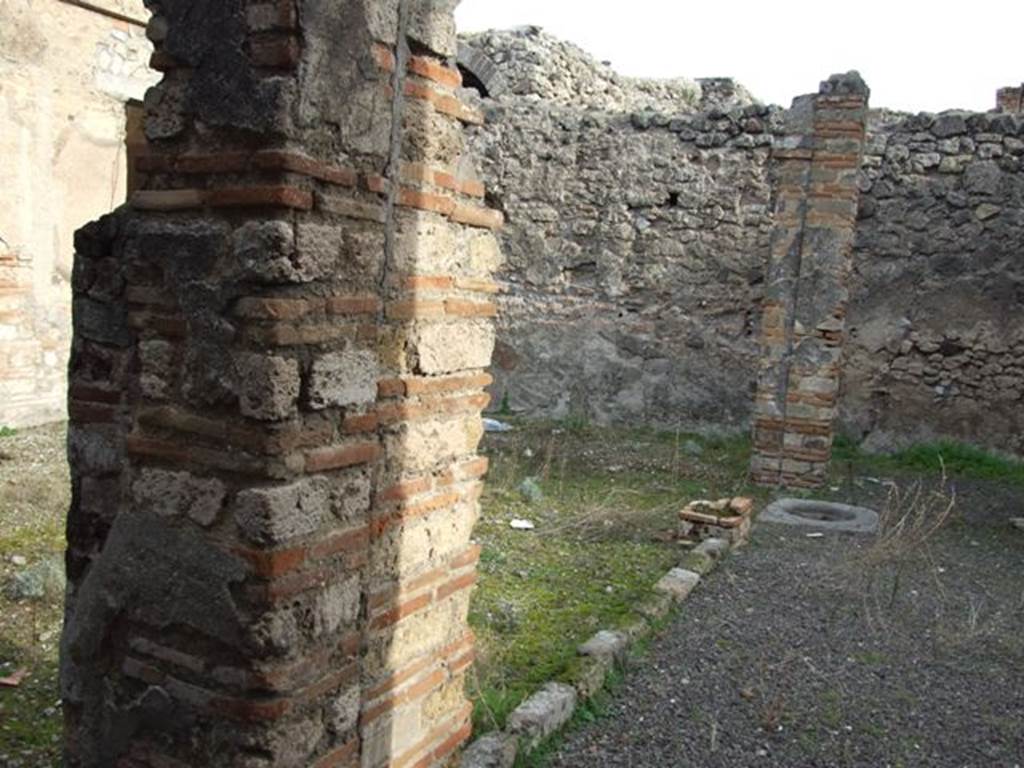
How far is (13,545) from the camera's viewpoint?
5219 millimetres

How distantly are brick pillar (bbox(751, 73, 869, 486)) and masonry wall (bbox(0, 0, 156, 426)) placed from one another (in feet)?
20.8

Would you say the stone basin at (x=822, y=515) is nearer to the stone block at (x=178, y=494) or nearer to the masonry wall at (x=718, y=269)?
the masonry wall at (x=718, y=269)

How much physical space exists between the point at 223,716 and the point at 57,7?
830 centimetres

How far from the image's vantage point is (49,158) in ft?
28.0

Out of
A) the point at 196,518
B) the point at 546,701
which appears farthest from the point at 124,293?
the point at 546,701

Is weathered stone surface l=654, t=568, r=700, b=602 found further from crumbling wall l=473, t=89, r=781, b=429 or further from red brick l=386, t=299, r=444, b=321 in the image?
crumbling wall l=473, t=89, r=781, b=429

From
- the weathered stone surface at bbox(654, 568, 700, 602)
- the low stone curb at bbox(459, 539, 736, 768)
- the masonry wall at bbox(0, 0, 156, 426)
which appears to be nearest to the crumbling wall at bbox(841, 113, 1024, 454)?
the weathered stone surface at bbox(654, 568, 700, 602)

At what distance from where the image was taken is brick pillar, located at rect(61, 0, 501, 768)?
206 cm

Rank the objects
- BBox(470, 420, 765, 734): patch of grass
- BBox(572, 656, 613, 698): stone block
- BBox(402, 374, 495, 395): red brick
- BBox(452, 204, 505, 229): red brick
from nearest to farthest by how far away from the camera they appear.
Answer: BBox(402, 374, 495, 395): red brick → BBox(452, 204, 505, 229): red brick → BBox(572, 656, 613, 698): stone block → BBox(470, 420, 765, 734): patch of grass

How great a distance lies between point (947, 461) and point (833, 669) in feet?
17.1

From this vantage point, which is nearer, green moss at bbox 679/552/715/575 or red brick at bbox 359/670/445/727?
red brick at bbox 359/670/445/727

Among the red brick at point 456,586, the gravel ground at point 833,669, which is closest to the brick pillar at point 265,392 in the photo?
the red brick at point 456,586

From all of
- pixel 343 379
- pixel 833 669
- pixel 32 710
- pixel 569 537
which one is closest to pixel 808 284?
pixel 569 537

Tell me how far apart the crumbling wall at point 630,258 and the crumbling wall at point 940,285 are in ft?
3.58
